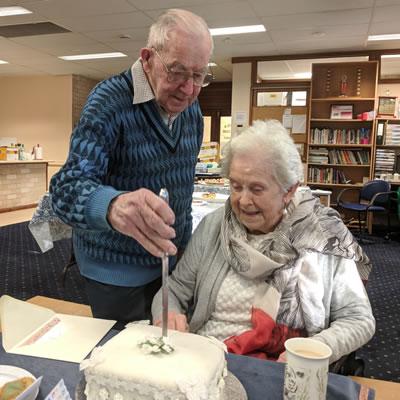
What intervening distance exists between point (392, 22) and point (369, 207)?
2431 mm

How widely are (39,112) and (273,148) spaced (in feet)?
30.6

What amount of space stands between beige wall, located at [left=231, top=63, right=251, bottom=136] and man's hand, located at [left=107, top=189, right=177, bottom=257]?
6610 millimetres

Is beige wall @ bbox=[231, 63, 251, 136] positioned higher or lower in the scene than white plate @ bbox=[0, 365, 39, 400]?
higher

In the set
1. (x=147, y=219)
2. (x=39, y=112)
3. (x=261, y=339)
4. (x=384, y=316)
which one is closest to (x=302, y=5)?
Answer: (x=384, y=316)

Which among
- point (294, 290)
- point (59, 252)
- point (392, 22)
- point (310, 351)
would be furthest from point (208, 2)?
point (310, 351)

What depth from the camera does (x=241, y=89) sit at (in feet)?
24.0

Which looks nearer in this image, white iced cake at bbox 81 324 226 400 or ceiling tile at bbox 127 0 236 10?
white iced cake at bbox 81 324 226 400

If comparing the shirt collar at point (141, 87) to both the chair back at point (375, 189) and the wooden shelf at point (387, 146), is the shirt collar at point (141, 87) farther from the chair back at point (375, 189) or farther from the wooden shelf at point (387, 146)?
the wooden shelf at point (387, 146)

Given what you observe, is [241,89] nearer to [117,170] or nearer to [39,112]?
[39,112]

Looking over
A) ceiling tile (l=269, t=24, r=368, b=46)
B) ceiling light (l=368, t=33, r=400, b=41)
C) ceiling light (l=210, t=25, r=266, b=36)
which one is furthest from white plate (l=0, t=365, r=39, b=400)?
ceiling light (l=368, t=33, r=400, b=41)

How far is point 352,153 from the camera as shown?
679 cm

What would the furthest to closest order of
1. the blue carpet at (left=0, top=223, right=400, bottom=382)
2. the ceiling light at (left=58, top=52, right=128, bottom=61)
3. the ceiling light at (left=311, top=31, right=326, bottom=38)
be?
the ceiling light at (left=58, top=52, right=128, bottom=61)
the ceiling light at (left=311, top=31, right=326, bottom=38)
the blue carpet at (left=0, top=223, right=400, bottom=382)

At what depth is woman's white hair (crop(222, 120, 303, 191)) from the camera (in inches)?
52.4

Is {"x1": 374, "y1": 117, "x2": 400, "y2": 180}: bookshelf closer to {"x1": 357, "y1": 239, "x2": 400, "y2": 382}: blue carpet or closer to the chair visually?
the chair
